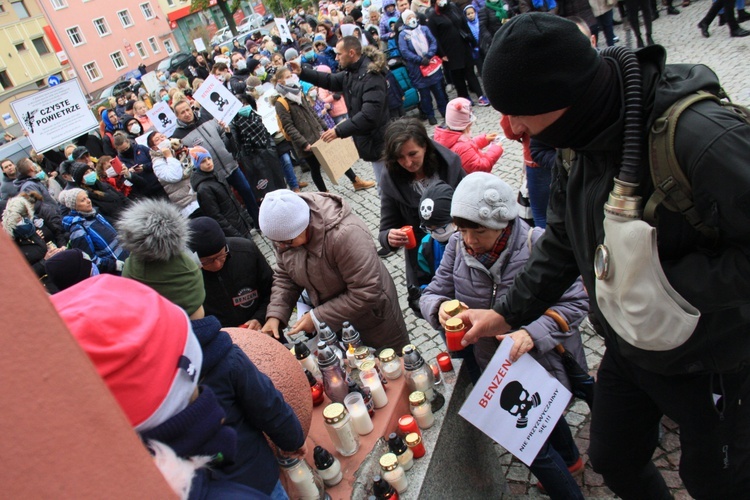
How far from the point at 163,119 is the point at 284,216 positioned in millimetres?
6534

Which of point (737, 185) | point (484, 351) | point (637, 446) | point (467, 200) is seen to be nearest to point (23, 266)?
point (737, 185)

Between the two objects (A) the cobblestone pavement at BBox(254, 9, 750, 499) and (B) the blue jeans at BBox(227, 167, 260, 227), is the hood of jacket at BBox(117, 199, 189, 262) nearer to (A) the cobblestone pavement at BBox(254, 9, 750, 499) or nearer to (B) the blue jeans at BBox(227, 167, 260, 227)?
(A) the cobblestone pavement at BBox(254, 9, 750, 499)

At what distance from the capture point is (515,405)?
2.43 m

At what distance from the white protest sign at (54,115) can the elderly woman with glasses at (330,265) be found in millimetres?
7503

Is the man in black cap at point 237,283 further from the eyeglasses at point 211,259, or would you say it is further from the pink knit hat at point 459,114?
the pink knit hat at point 459,114

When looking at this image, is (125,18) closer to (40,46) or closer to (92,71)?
(92,71)

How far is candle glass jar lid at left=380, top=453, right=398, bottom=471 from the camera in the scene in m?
2.20

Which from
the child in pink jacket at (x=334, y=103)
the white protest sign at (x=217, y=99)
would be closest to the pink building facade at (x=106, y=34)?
the child in pink jacket at (x=334, y=103)

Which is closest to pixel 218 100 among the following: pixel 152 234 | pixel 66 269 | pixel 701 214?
pixel 66 269

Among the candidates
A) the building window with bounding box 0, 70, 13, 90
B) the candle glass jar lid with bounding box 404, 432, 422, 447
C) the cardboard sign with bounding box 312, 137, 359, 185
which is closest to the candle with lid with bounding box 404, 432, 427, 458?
the candle glass jar lid with bounding box 404, 432, 422, 447

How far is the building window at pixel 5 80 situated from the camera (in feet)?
135

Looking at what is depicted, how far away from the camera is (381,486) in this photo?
6.91 feet

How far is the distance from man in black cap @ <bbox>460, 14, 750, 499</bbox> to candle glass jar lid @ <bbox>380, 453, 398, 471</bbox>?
1002mm

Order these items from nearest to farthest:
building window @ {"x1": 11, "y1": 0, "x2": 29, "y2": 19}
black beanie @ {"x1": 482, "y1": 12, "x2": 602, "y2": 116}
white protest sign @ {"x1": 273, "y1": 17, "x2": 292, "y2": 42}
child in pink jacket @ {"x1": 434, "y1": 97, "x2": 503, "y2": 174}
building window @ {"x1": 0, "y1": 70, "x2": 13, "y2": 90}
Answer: black beanie @ {"x1": 482, "y1": 12, "x2": 602, "y2": 116}
child in pink jacket @ {"x1": 434, "y1": 97, "x2": 503, "y2": 174}
white protest sign @ {"x1": 273, "y1": 17, "x2": 292, "y2": 42}
building window @ {"x1": 0, "y1": 70, "x2": 13, "y2": 90}
building window @ {"x1": 11, "y1": 0, "x2": 29, "y2": 19}
